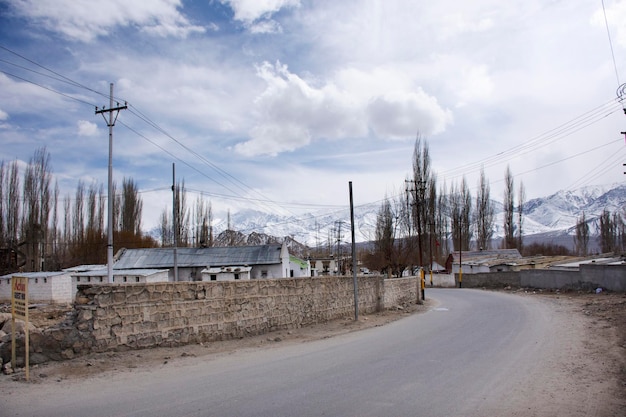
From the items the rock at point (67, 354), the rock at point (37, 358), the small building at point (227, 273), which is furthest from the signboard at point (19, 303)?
the small building at point (227, 273)

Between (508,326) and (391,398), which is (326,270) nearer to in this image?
(508,326)

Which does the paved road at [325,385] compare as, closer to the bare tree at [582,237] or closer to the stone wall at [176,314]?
the stone wall at [176,314]

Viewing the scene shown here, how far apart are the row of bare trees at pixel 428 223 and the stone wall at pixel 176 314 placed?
3542cm

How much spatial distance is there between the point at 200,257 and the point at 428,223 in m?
29.2

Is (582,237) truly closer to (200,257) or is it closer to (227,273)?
(227,273)

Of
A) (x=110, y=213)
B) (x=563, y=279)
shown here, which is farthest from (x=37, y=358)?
(x=563, y=279)

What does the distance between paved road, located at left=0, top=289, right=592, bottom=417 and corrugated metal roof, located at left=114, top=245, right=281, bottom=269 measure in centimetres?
3703

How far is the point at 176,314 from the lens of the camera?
39.1 feet

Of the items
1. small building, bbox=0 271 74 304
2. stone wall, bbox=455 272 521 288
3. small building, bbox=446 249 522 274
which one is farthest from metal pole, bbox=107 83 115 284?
small building, bbox=446 249 522 274

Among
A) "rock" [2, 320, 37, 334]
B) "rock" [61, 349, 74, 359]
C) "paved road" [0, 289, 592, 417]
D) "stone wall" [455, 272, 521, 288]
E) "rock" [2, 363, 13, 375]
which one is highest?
"rock" [2, 320, 37, 334]

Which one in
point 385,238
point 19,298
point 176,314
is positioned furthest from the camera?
point 385,238

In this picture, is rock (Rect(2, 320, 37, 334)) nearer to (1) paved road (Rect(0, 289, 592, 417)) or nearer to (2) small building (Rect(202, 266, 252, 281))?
(1) paved road (Rect(0, 289, 592, 417))

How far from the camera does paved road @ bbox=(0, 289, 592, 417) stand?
670 centimetres

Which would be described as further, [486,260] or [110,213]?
[486,260]
